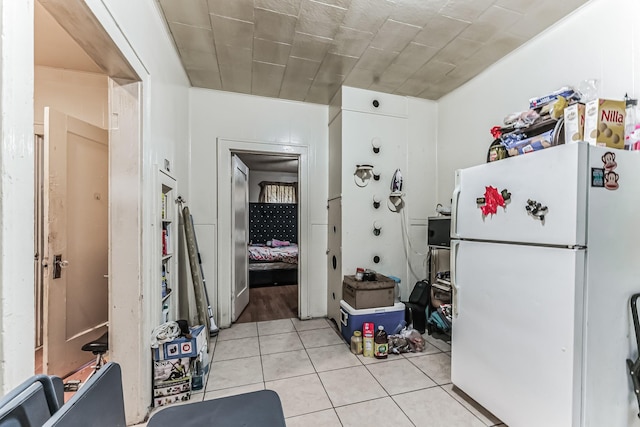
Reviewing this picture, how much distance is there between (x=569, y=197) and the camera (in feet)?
4.27

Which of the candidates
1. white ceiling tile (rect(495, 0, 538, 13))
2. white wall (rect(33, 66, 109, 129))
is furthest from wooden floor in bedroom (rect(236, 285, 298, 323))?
white ceiling tile (rect(495, 0, 538, 13))

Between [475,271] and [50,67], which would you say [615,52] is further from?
[50,67]

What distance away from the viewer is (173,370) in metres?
1.87

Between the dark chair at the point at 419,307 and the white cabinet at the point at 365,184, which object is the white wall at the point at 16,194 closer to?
the white cabinet at the point at 365,184

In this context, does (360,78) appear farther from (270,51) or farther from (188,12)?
(188,12)

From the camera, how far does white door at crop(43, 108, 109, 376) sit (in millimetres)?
1992

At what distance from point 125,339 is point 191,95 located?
8.53ft

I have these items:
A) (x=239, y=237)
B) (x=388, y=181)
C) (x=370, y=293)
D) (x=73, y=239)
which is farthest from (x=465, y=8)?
(x=73, y=239)

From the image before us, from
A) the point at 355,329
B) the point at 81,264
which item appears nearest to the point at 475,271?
the point at 355,329

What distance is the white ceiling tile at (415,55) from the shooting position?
241 cm

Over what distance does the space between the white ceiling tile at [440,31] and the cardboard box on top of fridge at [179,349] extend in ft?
9.64

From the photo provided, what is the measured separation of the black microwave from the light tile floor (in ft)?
3.34

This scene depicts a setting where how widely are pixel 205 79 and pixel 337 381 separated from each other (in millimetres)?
3209

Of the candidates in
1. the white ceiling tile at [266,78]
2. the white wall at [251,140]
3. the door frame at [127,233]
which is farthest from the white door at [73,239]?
the white ceiling tile at [266,78]
